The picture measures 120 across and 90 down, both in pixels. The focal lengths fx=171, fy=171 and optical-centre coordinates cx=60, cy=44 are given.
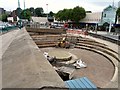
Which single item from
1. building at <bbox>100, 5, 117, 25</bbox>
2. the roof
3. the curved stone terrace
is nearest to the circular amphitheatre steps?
the curved stone terrace

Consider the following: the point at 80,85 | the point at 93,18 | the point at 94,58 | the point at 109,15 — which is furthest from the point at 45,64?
the point at 93,18

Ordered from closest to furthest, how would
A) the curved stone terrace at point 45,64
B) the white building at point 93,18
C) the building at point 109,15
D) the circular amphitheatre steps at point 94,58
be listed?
1. the curved stone terrace at point 45,64
2. the circular amphitheatre steps at point 94,58
3. the building at point 109,15
4. the white building at point 93,18

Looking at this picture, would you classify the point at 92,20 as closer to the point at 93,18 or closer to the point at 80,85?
the point at 93,18

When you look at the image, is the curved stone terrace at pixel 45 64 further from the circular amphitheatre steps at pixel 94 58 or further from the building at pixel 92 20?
the building at pixel 92 20

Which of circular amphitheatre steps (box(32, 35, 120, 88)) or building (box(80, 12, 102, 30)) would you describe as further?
building (box(80, 12, 102, 30))

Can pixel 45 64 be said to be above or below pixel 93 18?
below

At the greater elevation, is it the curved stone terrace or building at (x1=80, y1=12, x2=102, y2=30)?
building at (x1=80, y1=12, x2=102, y2=30)

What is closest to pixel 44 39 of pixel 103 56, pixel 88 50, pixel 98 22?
pixel 88 50

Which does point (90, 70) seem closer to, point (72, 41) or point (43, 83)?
point (43, 83)

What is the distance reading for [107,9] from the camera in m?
38.1

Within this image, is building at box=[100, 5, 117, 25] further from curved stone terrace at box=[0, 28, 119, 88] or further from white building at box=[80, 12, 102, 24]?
curved stone terrace at box=[0, 28, 119, 88]

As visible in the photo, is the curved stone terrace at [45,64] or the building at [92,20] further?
the building at [92,20]

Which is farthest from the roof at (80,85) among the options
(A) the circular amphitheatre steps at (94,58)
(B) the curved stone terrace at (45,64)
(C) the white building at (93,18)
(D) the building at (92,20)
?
(C) the white building at (93,18)

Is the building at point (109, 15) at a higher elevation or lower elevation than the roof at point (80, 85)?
higher
